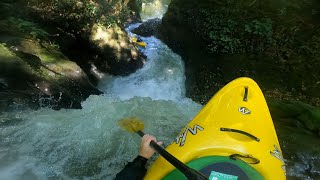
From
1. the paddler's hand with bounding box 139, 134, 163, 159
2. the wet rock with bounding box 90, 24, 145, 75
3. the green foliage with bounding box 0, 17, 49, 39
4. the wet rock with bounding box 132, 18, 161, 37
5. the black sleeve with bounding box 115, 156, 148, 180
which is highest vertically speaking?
the paddler's hand with bounding box 139, 134, 163, 159

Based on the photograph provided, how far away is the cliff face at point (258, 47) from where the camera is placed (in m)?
5.62

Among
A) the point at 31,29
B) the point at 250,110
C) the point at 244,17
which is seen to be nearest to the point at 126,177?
the point at 250,110

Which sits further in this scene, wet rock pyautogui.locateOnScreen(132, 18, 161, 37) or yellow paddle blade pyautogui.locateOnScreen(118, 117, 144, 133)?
wet rock pyautogui.locateOnScreen(132, 18, 161, 37)

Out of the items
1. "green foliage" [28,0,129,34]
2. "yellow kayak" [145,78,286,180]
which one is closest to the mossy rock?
"yellow kayak" [145,78,286,180]

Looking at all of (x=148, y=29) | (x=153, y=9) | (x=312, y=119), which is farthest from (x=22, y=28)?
(x=153, y=9)

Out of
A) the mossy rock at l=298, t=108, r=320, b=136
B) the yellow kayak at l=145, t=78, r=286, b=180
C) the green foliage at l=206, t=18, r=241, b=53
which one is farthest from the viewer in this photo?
the green foliage at l=206, t=18, r=241, b=53

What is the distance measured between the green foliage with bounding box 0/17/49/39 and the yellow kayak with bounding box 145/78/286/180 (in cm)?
353

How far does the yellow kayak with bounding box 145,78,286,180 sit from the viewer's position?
97.0 inches

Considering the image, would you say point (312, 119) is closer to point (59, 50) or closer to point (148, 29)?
point (59, 50)

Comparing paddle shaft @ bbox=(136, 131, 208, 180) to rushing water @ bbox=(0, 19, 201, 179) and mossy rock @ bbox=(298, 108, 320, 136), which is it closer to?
rushing water @ bbox=(0, 19, 201, 179)

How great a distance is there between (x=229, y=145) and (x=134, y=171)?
2.44 feet

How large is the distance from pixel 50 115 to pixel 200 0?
4.37 m

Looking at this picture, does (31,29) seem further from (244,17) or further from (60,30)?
(244,17)

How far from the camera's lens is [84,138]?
3.85m
